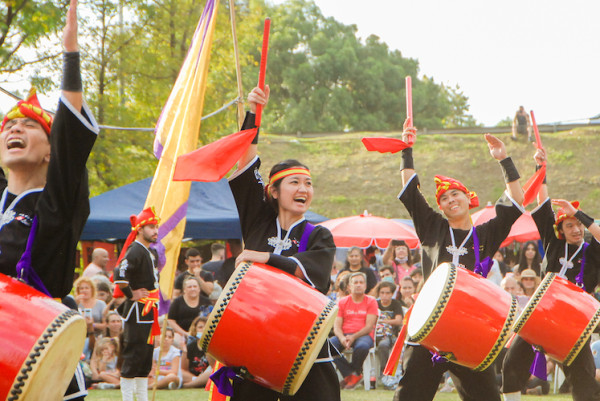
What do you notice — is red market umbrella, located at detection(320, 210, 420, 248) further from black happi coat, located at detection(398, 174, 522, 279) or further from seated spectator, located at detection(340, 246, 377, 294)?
black happi coat, located at detection(398, 174, 522, 279)

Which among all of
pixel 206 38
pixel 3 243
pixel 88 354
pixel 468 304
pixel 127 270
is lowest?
pixel 88 354

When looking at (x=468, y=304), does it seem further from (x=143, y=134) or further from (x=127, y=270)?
(x=143, y=134)

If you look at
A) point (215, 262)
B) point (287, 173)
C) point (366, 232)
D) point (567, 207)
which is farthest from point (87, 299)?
point (287, 173)

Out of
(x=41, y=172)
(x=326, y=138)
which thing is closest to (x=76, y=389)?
(x=41, y=172)

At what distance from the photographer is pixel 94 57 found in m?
14.5

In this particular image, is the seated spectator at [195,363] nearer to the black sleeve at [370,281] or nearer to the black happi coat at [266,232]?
the black sleeve at [370,281]

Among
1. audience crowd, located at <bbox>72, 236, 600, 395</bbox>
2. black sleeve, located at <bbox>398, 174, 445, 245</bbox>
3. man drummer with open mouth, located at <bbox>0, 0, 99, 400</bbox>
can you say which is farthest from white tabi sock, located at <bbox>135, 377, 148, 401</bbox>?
man drummer with open mouth, located at <bbox>0, 0, 99, 400</bbox>

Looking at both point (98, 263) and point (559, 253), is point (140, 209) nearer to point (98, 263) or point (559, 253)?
point (98, 263)

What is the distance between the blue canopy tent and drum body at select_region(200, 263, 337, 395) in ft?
27.1

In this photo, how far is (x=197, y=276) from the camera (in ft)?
30.6

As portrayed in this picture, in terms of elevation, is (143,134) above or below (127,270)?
above

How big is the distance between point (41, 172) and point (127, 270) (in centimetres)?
407

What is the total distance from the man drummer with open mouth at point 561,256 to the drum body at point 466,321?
1.48 m

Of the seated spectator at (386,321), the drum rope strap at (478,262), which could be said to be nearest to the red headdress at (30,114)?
the drum rope strap at (478,262)
